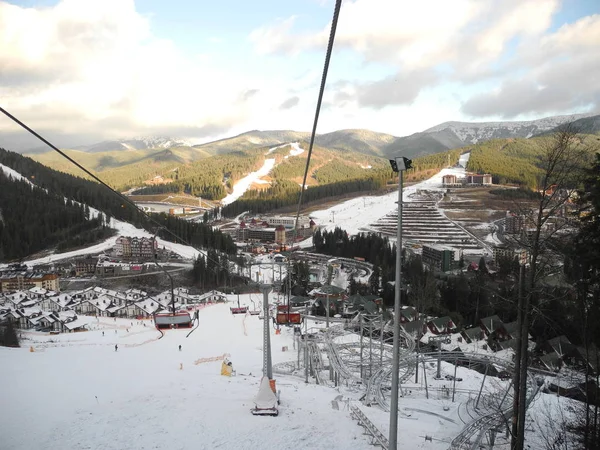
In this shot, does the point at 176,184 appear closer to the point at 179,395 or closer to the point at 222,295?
the point at 222,295

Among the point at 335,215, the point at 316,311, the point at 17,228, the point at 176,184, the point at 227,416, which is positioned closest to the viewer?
the point at 227,416

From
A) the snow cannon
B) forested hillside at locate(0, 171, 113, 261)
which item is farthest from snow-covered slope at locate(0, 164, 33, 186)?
the snow cannon

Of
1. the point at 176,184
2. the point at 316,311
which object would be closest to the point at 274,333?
the point at 316,311

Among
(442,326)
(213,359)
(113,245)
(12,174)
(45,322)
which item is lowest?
(45,322)

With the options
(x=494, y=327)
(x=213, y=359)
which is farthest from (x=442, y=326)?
(x=213, y=359)

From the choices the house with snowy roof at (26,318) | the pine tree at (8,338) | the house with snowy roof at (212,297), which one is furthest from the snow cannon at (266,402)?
the house with snowy roof at (26,318)

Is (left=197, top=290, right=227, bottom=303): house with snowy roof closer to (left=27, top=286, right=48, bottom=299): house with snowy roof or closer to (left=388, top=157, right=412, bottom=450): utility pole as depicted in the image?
(left=27, top=286, right=48, bottom=299): house with snowy roof

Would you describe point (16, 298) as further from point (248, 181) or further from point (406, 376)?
point (248, 181)

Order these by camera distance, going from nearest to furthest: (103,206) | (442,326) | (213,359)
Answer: (213,359) → (442,326) → (103,206)

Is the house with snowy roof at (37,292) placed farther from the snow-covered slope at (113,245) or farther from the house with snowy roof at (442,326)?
the house with snowy roof at (442,326)
